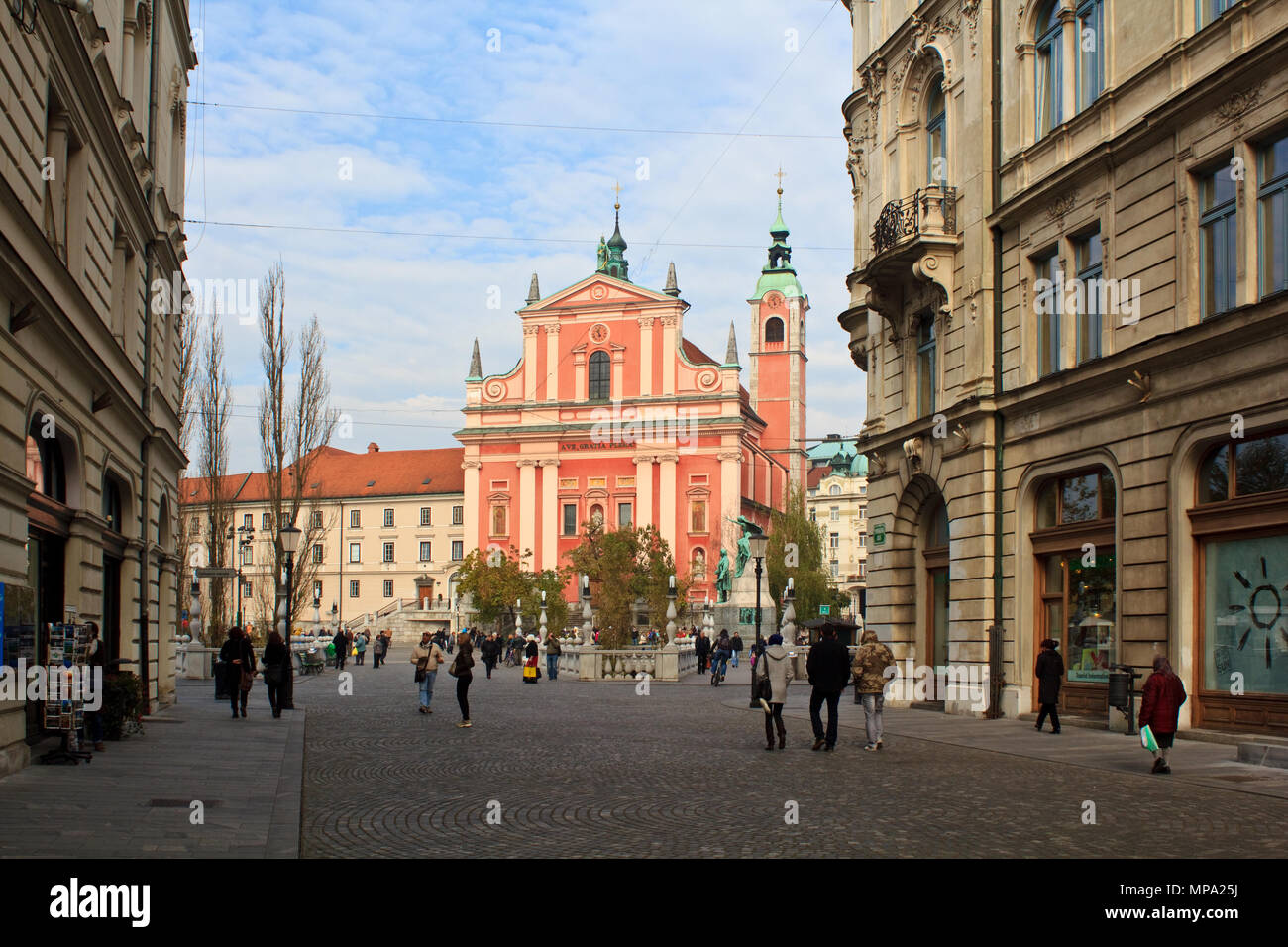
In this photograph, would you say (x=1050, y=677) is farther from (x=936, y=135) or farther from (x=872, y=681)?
(x=936, y=135)

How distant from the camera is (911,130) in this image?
27.8 metres

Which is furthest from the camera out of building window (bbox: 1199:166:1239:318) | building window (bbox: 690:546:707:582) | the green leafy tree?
building window (bbox: 690:546:707:582)

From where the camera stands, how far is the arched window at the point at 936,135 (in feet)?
86.4

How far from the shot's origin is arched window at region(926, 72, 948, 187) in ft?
86.4

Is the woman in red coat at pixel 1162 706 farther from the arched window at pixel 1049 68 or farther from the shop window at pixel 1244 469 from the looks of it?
the arched window at pixel 1049 68

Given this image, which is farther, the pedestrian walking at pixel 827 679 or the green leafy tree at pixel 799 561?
the green leafy tree at pixel 799 561

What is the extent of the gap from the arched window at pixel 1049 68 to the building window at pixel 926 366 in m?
5.09

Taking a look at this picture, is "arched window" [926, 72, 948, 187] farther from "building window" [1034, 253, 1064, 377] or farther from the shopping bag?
the shopping bag

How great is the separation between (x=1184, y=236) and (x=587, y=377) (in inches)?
2823

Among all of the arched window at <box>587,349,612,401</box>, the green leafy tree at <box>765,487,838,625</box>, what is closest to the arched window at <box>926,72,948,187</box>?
the green leafy tree at <box>765,487,838,625</box>

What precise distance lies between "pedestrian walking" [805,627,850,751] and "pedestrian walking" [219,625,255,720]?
34.2 ft

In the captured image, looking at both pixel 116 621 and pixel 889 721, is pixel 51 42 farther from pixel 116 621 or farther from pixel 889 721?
pixel 889 721

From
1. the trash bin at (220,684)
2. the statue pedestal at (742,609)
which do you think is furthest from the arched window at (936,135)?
the statue pedestal at (742,609)
